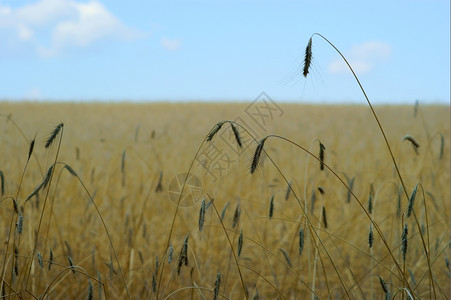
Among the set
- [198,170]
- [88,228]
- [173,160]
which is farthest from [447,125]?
[88,228]

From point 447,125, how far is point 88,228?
27.0 ft

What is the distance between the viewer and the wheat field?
1.52 meters

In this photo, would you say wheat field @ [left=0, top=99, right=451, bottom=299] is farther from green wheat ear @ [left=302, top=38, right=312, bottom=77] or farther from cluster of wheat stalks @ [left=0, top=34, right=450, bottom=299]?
green wheat ear @ [left=302, top=38, right=312, bottom=77]

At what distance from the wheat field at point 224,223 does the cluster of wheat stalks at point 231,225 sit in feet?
0.04

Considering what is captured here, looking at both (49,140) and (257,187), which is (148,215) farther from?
(49,140)

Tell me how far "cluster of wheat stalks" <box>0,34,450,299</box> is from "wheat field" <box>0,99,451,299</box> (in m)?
0.01

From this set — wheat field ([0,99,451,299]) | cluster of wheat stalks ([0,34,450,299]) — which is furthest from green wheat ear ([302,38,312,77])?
wheat field ([0,99,451,299])

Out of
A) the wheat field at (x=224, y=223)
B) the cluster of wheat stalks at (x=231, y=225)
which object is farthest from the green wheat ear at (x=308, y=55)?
the wheat field at (x=224, y=223)

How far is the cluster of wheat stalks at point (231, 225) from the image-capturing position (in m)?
1.48

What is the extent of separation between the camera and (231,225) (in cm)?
303

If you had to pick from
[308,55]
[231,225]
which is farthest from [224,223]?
[308,55]

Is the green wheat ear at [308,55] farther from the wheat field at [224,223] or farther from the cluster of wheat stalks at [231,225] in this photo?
the wheat field at [224,223]

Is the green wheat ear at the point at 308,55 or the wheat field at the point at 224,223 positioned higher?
the green wheat ear at the point at 308,55

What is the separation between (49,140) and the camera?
52.6 inches
